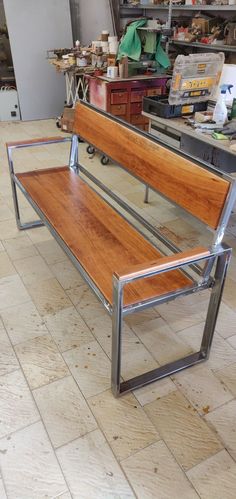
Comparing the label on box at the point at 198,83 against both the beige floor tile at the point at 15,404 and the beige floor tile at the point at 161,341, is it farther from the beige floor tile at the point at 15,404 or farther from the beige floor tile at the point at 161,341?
the beige floor tile at the point at 15,404

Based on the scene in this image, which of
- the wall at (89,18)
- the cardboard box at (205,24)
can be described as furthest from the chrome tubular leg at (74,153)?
the wall at (89,18)

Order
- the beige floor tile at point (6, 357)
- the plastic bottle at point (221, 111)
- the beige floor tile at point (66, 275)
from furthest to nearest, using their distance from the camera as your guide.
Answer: the plastic bottle at point (221, 111), the beige floor tile at point (66, 275), the beige floor tile at point (6, 357)

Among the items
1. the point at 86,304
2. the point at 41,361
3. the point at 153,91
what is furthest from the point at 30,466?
the point at 153,91

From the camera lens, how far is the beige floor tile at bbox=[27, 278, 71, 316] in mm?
1950

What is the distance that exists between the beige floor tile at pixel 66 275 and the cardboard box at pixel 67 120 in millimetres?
2582

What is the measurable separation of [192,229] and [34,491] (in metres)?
1.92

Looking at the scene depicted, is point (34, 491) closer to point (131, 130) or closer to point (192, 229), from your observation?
point (131, 130)

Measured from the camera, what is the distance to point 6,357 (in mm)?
1683

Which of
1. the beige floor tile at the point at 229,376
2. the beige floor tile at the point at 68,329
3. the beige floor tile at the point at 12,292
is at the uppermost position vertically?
the beige floor tile at the point at 68,329

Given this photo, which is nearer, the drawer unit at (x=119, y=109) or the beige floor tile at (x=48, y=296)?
the beige floor tile at (x=48, y=296)

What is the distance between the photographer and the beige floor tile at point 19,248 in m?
2.37

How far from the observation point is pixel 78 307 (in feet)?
6.42

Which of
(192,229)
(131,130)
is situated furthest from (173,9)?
(131,130)

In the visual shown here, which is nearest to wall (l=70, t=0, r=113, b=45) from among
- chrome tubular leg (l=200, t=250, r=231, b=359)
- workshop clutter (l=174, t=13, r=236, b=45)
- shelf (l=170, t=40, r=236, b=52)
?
workshop clutter (l=174, t=13, r=236, b=45)
